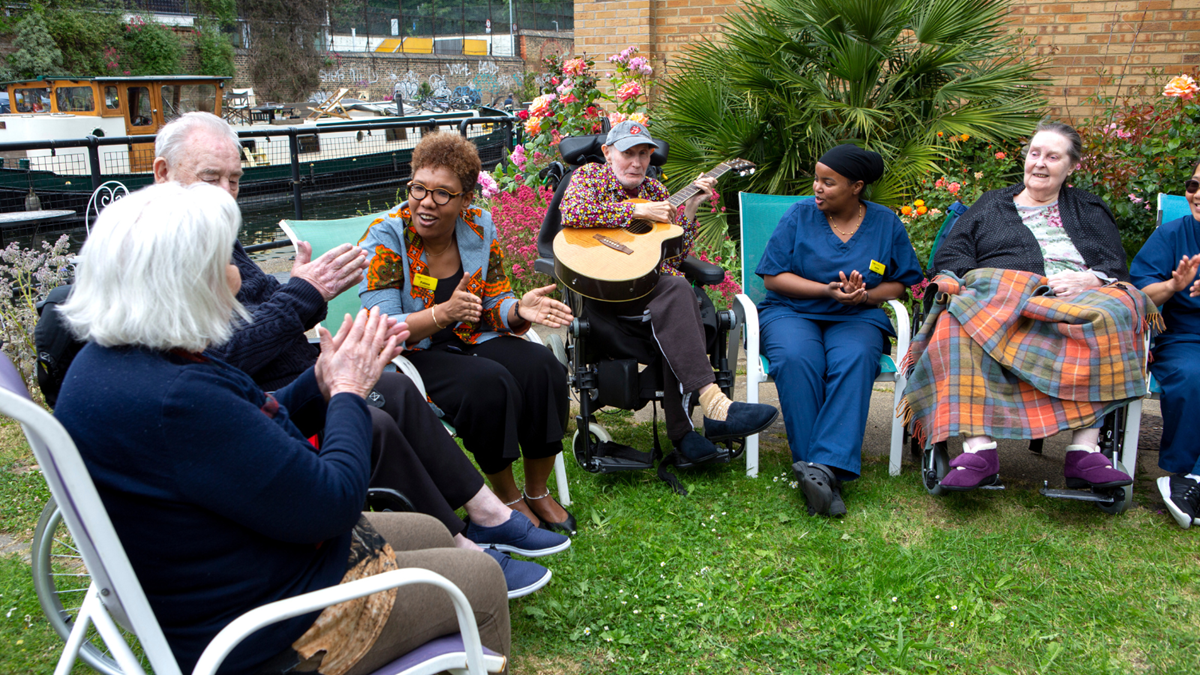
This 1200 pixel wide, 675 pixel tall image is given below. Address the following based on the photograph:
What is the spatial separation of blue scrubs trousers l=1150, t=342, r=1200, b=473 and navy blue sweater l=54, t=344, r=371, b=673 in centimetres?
305

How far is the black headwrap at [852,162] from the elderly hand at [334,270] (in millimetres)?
2022

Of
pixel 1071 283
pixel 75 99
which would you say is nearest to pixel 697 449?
pixel 1071 283

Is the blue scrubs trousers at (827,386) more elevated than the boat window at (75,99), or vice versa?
the boat window at (75,99)

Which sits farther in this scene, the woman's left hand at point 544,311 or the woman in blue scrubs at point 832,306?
the woman in blue scrubs at point 832,306

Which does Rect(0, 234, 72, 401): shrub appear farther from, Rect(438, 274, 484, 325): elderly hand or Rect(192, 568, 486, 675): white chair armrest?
Rect(192, 568, 486, 675): white chair armrest

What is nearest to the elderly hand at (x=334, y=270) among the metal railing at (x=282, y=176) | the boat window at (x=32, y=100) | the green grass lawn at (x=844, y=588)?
the green grass lawn at (x=844, y=588)

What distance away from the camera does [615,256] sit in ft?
10.8

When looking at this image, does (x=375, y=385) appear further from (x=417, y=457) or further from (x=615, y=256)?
(x=615, y=256)

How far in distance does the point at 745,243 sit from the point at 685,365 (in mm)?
1075

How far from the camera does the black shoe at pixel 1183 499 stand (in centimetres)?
288

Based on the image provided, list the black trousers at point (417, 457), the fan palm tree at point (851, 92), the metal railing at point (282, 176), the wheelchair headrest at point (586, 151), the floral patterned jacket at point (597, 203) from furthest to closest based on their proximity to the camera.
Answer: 1. the metal railing at point (282, 176)
2. the fan palm tree at point (851, 92)
3. the wheelchair headrest at point (586, 151)
4. the floral patterned jacket at point (597, 203)
5. the black trousers at point (417, 457)

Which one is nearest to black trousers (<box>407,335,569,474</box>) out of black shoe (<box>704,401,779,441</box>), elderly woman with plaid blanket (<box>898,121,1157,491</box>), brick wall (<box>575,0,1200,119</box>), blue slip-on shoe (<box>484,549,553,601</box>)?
blue slip-on shoe (<box>484,549,553,601</box>)

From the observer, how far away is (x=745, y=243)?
398 cm

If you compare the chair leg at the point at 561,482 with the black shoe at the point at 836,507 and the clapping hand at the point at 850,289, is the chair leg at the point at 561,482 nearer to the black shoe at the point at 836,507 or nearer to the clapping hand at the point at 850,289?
the black shoe at the point at 836,507
